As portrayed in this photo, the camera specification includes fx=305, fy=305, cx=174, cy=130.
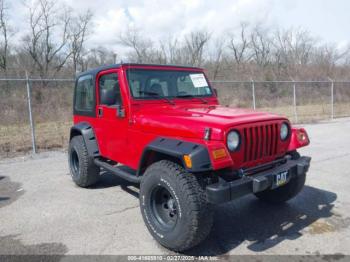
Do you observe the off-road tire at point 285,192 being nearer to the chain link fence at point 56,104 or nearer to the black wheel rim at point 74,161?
the black wheel rim at point 74,161

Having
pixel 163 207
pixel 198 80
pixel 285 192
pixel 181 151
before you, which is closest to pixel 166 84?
pixel 198 80

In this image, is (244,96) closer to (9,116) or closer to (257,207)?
(9,116)

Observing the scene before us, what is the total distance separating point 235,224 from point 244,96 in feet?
46.4

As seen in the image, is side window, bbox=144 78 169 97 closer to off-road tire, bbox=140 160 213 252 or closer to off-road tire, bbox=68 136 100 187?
off-road tire, bbox=140 160 213 252

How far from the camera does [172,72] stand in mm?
4520

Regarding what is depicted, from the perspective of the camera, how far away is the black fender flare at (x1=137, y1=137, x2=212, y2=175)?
282 centimetres

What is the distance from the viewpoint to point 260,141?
3291mm

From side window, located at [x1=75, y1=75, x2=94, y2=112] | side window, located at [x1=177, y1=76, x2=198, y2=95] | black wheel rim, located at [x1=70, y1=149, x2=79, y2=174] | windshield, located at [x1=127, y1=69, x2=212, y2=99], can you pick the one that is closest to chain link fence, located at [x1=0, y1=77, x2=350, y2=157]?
side window, located at [x1=75, y1=75, x2=94, y2=112]

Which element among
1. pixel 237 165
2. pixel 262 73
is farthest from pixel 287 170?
pixel 262 73

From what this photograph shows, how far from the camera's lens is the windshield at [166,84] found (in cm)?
411

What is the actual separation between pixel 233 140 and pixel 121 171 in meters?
1.83

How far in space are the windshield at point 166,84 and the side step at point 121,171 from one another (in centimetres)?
103

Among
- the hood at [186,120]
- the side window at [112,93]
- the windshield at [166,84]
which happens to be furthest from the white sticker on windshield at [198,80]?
the side window at [112,93]

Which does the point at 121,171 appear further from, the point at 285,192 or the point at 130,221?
the point at 285,192
